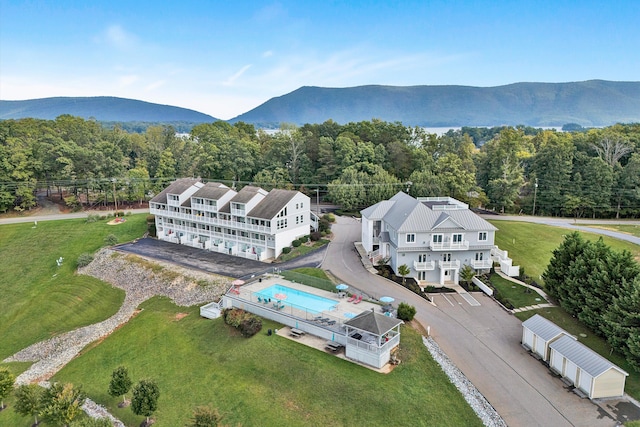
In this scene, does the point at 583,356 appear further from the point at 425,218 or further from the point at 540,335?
the point at 425,218

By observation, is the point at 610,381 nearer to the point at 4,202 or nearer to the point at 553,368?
the point at 553,368

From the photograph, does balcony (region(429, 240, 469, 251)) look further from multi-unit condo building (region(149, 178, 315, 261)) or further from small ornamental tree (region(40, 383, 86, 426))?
small ornamental tree (region(40, 383, 86, 426))

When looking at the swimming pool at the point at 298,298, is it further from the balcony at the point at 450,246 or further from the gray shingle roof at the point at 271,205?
the gray shingle roof at the point at 271,205

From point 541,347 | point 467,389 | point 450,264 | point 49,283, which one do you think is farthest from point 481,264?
point 49,283

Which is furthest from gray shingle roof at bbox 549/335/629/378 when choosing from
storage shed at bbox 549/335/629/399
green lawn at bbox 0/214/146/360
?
green lawn at bbox 0/214/146/360

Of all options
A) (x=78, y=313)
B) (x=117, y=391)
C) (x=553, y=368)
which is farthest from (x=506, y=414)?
(x=78, y=313)
